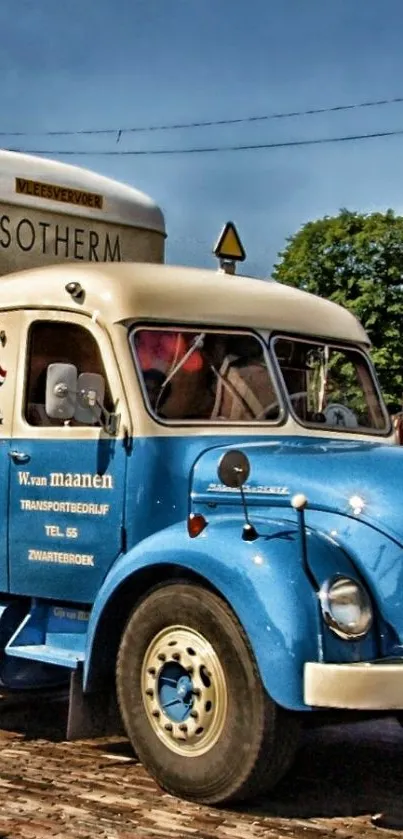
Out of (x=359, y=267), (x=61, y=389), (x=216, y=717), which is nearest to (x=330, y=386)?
(x=61, y=389)

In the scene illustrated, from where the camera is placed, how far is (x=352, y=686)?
16.6ft

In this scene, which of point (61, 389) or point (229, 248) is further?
point (229, 248)

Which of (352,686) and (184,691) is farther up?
(352,686)

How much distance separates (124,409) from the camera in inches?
247

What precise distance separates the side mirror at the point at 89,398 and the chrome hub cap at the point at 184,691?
3.68 ft

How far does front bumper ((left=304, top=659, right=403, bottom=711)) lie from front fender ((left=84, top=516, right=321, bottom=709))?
0.20 ft

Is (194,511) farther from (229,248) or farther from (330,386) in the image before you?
(229,248)

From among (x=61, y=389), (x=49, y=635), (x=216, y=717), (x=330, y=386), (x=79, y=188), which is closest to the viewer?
(x=216, y=717)

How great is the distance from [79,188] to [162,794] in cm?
384

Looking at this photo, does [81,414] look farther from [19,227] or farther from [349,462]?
[19,227]

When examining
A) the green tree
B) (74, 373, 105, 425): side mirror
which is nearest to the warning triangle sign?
(74, 373, 105, 425): side mirror

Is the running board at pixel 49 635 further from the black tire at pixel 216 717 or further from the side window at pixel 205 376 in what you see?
the side window at pixel 205 376

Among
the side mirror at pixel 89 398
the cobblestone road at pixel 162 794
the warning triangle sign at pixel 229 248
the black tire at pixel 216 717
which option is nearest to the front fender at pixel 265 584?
the black tire at pixel 216 717

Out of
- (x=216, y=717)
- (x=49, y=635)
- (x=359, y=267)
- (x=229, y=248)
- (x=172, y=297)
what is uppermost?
(x=359, y=267)
